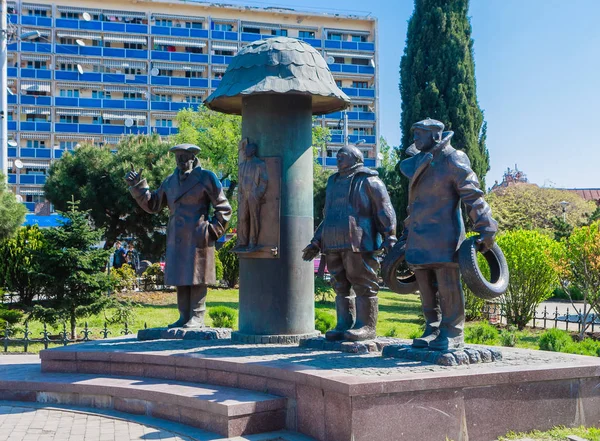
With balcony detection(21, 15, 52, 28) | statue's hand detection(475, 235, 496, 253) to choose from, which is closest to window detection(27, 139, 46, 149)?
balcony detection(21, 15, 52, 28)

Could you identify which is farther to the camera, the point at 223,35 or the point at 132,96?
the point at 223,35

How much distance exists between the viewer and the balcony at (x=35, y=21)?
54188 mm

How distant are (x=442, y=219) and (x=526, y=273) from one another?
35.4 ft

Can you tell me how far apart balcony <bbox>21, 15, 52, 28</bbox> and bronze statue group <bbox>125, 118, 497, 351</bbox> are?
162 ft

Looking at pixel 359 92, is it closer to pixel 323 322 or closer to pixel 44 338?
pixel 44 338

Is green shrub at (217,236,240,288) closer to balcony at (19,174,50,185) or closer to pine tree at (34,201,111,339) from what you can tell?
pine tree at (34,201,111,339)

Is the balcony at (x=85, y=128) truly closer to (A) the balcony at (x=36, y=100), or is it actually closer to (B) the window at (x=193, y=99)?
(A) the balcony at (x=36, y=100)

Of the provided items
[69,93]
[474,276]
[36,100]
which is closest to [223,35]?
[69,93]

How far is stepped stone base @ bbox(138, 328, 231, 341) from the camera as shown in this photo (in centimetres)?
960

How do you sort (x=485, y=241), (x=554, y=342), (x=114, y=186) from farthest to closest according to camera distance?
(x=114, y=186)
(x=554, y=342)
(x=485, y=241)

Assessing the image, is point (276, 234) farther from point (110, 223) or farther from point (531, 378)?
point (110, 223)

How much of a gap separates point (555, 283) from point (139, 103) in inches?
1725

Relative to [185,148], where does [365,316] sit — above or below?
below

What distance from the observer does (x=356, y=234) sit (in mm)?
8172
